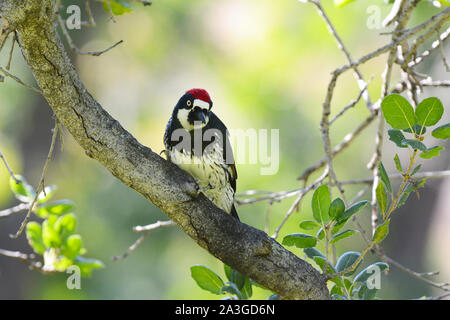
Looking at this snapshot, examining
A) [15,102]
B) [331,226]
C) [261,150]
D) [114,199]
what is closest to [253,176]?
[261,150]

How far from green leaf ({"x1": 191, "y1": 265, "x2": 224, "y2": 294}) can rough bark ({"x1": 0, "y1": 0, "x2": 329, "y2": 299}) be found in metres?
0.11

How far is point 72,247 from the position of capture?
2.12 metres

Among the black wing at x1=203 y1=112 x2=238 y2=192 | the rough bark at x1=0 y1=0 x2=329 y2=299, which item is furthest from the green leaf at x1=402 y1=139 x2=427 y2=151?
the black wing at x1=203 y1=112 x2=238 y2=192

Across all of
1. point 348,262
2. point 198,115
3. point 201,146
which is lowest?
point 348,262

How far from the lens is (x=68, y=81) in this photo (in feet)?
4.88

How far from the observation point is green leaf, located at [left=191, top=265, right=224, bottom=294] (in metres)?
1.81

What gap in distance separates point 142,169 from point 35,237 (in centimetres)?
85

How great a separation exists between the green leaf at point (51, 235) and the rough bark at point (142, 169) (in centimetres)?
66

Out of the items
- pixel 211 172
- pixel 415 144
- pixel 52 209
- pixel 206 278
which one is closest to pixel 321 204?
pixel 415 144

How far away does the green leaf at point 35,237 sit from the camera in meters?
2.18

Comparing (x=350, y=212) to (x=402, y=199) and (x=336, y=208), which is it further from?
(x=402, y=199)

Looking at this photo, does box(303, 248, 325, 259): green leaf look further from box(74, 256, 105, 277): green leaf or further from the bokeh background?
the bokeh background

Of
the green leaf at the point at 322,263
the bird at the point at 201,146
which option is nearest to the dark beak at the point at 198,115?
the bird at the point at 201,146

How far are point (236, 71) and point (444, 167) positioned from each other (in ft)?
11.0
